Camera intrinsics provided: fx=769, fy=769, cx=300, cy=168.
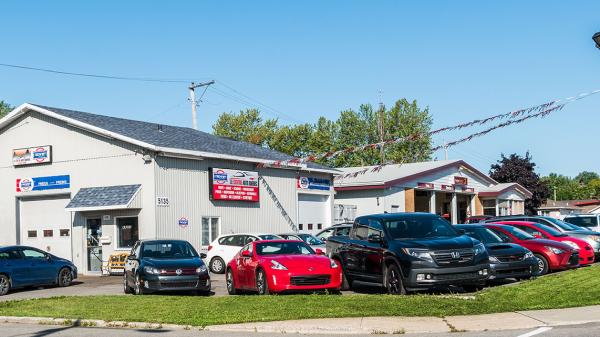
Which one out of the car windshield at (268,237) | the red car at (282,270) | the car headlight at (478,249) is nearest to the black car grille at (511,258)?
the car headlight at (478,249)

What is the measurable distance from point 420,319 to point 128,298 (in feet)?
26.3

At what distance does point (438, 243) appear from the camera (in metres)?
16.2

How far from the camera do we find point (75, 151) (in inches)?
1191

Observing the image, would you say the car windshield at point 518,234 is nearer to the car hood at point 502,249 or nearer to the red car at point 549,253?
the red car at point 549,253

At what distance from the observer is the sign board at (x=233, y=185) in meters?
30.5

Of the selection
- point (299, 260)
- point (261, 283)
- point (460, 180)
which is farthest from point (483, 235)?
point (460, 180)

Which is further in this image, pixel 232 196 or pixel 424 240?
pixel 232 196

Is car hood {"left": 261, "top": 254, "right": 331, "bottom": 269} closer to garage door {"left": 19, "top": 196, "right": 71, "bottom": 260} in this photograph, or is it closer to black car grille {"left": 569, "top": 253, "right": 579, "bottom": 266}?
black car grille {"left": 569, "top": 253, "right": 579, "bottom": 266}

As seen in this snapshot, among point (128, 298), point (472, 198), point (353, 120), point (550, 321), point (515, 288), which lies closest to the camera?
point (550, 321)

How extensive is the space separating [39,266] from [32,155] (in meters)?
8.91

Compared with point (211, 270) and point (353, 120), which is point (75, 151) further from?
point (353, 120)

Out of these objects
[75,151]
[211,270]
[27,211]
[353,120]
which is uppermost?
[353,120]

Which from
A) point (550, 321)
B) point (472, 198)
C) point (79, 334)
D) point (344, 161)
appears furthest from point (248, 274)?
point (344, 161)

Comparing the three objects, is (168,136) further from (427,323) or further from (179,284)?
(427,323)
